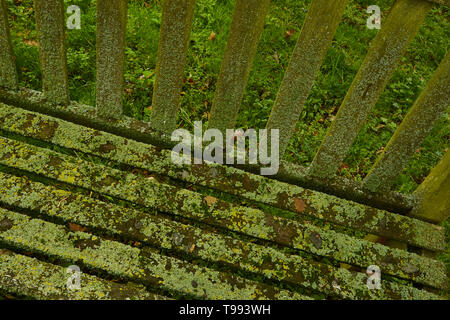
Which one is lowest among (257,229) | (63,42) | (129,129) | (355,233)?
(355,233)

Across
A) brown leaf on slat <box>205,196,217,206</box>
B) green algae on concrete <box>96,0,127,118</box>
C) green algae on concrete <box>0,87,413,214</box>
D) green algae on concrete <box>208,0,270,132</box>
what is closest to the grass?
green algae on concrete <box>0,87,413,214</box>

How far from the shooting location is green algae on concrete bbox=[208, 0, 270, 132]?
4.55 ft

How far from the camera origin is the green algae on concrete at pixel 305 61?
135 cm

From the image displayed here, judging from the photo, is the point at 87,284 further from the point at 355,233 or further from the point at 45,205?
the point at 355,233

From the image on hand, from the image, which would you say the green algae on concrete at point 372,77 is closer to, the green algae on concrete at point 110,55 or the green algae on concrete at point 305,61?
the green algae on concrete at point 305,61

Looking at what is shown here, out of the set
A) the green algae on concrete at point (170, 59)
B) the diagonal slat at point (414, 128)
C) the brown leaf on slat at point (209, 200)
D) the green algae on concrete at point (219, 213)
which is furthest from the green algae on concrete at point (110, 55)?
the diagonal slat at point (414, 128)

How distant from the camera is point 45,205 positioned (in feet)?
5.09

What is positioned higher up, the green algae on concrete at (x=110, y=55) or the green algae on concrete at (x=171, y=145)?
the green algae on concrete at (x=110, y=55)

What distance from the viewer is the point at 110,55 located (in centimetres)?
164

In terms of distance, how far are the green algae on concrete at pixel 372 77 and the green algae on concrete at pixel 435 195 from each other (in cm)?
45

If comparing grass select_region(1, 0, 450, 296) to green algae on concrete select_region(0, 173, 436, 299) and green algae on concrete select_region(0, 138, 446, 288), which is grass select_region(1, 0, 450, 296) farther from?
green algae on concrete select_region(0, 173, 436, 299)

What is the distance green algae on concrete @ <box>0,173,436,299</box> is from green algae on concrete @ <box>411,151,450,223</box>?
438 mm

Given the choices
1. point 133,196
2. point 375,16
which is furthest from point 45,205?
point 375,16
